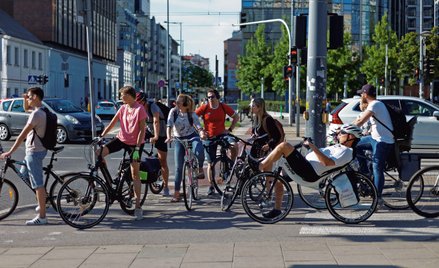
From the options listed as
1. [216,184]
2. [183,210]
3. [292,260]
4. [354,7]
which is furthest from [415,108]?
[354,7]

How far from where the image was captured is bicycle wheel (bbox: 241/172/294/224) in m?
9.17

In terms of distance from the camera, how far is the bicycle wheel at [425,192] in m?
9.46

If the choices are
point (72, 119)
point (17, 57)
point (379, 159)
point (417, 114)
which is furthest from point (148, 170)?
point (17, 57)

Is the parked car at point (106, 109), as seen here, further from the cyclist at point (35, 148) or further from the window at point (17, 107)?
the cyclist at point (35, 148)

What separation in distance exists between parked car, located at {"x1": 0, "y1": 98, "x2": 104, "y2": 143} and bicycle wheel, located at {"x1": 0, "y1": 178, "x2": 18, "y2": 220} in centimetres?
1515

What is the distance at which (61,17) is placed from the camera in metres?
71.1

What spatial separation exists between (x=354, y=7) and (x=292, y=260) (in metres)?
80.4

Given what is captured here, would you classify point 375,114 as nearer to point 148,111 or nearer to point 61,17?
point 148,111

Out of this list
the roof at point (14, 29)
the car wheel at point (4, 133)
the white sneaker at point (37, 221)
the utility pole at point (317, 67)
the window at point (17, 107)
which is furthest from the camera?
the roof at point (14, 29)

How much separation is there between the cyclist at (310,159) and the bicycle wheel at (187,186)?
4.90 ft

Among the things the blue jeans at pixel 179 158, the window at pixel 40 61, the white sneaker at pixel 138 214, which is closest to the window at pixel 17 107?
the blue jeans at pixel 179 158

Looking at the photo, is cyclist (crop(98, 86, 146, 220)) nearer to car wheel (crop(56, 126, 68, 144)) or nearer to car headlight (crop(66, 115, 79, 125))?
car headlight (crop(66, 115, 79, 125))

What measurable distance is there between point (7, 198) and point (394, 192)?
5300mm

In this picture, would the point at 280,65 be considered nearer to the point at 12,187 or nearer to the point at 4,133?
the point at 4,133
